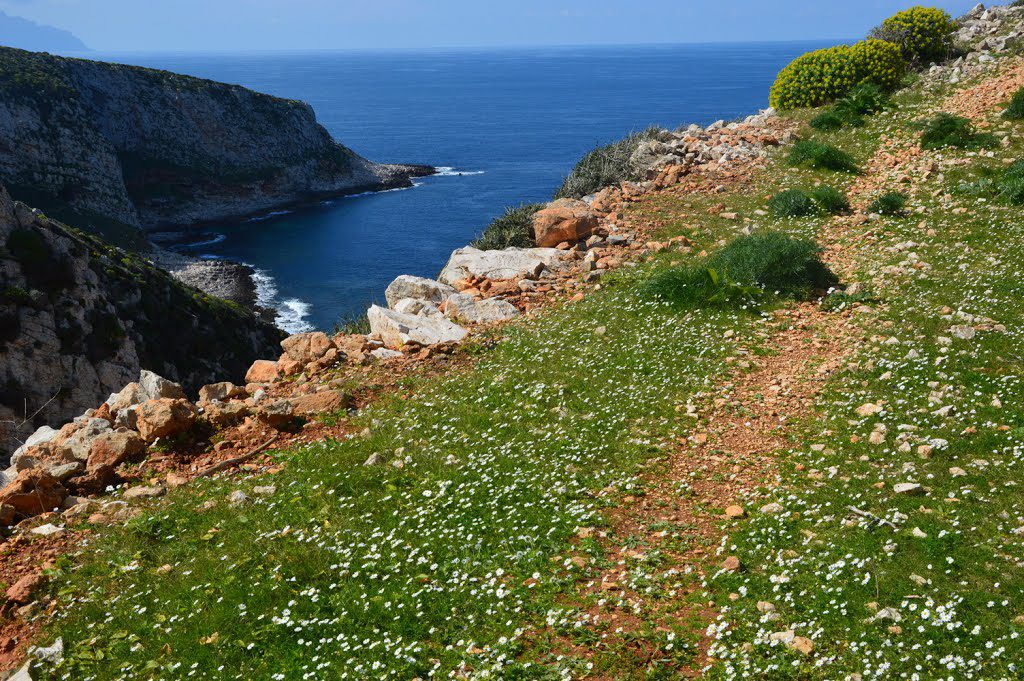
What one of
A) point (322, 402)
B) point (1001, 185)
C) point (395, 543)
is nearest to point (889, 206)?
point (1001, 185)

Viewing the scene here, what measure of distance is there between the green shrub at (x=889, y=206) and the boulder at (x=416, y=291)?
12.2m

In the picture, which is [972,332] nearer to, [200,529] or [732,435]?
[732,435]

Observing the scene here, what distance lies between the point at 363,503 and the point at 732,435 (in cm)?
581

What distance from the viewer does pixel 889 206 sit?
20.6 meters

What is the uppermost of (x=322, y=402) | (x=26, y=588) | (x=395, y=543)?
(x=322, y=402)

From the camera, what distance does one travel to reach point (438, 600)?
8.68 meters

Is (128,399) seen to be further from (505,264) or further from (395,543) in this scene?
(505,264)

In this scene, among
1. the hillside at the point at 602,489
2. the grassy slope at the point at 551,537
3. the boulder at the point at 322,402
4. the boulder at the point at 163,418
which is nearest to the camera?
the grassy slope at the point at 551,537

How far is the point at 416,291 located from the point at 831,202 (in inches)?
492

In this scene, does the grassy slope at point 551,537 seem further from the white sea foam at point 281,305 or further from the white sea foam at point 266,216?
the white sea foam at point 266,216

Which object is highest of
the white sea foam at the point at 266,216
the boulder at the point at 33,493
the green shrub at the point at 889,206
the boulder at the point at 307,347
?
the green shrub at the point at 889,206

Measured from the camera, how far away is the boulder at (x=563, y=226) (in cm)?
2288

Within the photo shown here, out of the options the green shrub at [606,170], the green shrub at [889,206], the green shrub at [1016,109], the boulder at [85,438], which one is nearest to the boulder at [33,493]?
the boulder at [85,438]

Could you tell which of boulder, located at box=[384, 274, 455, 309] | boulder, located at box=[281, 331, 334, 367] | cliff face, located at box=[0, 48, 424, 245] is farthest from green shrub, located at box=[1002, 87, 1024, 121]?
cliff face, located at box=[0, 48, 424, 245]
